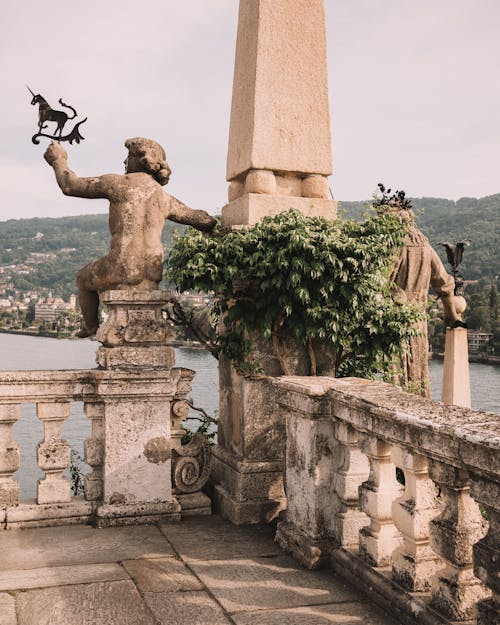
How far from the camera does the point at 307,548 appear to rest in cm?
382

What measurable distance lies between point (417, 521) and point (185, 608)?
1142mm

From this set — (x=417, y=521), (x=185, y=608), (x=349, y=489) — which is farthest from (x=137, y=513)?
(x=417, y=521)

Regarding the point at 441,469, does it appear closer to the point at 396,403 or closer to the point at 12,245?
the point at 396,403

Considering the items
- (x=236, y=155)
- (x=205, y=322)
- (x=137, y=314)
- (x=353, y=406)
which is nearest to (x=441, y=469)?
(x=353, y=406)

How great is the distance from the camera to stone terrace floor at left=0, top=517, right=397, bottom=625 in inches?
124

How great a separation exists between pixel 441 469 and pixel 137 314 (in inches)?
103

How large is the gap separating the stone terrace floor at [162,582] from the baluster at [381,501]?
9.4 inches

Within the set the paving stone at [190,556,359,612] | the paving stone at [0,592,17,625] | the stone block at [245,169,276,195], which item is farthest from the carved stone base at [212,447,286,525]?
the stone block at [245,169,276,195]

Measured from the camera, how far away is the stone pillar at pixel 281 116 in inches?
204

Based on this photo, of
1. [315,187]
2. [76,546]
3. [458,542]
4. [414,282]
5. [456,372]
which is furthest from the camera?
[456,372]

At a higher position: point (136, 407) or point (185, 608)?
point (136, 407)

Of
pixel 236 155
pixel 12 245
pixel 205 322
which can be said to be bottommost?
pixel 205 322

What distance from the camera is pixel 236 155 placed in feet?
17.8

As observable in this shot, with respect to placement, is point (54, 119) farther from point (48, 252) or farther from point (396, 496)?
point (48, 252)
